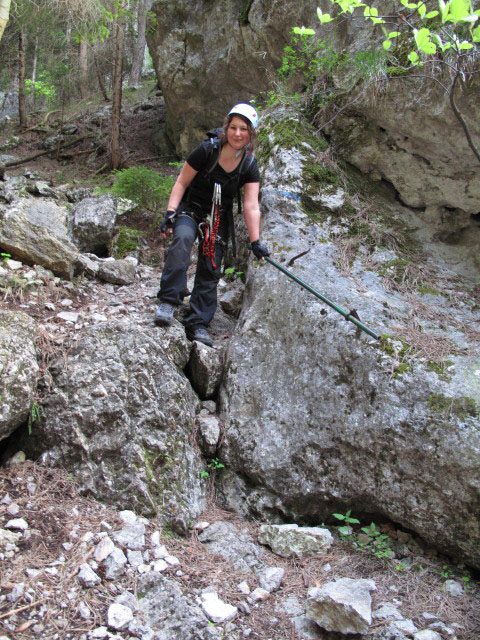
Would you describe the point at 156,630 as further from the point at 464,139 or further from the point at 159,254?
the point at 464,139

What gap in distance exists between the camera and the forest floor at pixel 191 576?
7.90 feet

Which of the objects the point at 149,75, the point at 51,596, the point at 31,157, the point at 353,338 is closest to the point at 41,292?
the point at 51,596

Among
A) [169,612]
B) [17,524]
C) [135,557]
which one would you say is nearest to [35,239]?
[17,524]

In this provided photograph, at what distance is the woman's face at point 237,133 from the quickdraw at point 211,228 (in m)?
0.45

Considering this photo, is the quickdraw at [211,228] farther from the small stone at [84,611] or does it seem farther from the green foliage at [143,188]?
the small stone at [84,611]

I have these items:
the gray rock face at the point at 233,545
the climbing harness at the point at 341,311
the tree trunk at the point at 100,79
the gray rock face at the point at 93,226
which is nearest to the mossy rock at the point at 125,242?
the gray rock face at the point at 93,226

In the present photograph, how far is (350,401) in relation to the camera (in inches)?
151

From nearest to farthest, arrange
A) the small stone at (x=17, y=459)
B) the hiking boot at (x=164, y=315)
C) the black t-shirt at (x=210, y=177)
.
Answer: the small stone at (x=17, y=459), the hiking boot at (x=164, y=315), the black t-shirt at (x=210, y=177)

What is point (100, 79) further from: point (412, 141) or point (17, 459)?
point (17, 459)

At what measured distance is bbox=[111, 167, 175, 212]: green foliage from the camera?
7.30 metres

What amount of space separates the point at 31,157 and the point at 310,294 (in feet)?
36.2

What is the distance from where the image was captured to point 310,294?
14.5 feet

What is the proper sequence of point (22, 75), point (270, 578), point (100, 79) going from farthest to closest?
1. point (100, 79)
2. point (22, 75)
3. point (270, 578)

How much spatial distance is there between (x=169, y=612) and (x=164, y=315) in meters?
2.52
